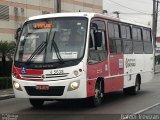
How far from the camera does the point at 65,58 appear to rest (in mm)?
13273

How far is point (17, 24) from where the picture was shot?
37031mm

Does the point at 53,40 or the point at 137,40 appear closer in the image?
the point at 53,40

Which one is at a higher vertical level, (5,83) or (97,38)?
(97,38)

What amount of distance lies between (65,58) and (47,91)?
107 centimetres

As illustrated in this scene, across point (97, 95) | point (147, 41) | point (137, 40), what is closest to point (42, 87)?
point (97, 95)

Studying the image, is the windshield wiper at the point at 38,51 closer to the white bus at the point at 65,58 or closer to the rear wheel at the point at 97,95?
the white bus at the point at 65,58

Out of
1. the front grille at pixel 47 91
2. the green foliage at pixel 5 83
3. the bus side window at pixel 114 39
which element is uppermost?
the bus side window at pixel 114 39

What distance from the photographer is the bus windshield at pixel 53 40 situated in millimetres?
13414

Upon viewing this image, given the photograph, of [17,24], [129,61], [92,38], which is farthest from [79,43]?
[17,24]

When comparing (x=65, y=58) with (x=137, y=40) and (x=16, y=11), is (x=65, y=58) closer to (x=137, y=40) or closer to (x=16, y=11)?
(x=137, y=40)

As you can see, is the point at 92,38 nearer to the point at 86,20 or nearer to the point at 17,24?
the point at 86,20

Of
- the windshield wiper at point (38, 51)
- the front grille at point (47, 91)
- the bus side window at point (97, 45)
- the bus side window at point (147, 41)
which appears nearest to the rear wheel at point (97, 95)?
the bus side window at point (97, 45)

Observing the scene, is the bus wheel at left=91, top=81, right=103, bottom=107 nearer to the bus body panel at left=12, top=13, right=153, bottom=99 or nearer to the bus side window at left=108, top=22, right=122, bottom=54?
the bus body panel at left=12, top=13, right=153, bottom=99

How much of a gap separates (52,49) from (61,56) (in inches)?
15.9
